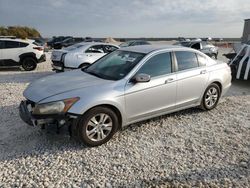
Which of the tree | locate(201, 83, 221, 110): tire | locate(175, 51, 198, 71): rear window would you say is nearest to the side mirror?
locate(175, 51, 198, 71): rear window

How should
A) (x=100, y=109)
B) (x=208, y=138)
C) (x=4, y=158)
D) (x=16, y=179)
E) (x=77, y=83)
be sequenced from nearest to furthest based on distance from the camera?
(x=16, y=179), (x=4, y=158), (x=100, y=109), (x=77, y=83), (x=208, y=138)

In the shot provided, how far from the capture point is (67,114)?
12.0 ft

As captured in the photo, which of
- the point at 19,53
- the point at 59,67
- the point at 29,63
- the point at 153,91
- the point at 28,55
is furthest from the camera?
the point at 29,63

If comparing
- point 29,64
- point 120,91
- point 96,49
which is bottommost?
point 29,64

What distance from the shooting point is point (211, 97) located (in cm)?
564

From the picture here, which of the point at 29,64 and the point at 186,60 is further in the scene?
the point at 29,64

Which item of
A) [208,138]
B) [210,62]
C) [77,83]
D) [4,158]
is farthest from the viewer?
[210,62]

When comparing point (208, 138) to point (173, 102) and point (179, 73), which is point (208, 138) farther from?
point (179, 73)

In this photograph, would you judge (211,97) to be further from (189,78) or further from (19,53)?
(19,53)

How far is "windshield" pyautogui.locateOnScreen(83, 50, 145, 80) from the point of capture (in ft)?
14.4

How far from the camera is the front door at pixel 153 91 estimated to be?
13.8ft

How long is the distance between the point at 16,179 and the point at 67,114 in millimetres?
1059

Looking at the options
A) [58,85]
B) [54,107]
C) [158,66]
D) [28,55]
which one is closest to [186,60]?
[158,66]

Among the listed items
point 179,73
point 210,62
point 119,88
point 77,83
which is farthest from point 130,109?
point 210,62
